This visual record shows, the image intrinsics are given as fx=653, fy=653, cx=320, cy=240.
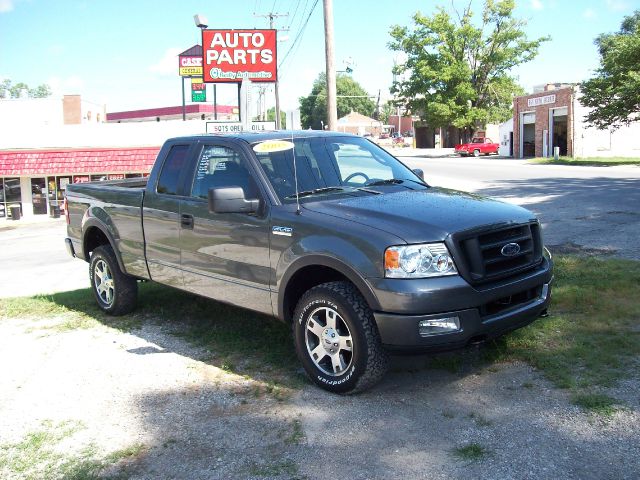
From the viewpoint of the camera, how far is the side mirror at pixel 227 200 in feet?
16.2

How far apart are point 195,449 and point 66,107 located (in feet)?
204

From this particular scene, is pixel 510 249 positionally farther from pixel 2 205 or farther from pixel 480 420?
pixel 2 205

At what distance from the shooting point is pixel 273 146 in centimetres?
541

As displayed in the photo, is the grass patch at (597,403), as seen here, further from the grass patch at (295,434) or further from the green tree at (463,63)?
the green tree at (463,63)

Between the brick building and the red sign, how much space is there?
26069 millimetres

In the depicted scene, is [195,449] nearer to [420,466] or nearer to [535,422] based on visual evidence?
[420,466]

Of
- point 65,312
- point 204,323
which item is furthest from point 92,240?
point 204,323

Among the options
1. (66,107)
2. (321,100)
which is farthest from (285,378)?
(321,100)

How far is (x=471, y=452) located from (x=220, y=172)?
3.18 meters

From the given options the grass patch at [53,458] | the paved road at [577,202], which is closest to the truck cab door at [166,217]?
the grass patch at [53,458]

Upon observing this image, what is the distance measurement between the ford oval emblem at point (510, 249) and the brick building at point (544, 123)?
4355cm

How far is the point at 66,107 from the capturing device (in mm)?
60281

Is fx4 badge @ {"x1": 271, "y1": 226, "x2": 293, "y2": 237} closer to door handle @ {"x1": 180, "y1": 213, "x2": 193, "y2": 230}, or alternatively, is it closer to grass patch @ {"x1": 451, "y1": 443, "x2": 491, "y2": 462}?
door handle @ {"x1": 180, "y1": 213, "x2": 193, "y2": 230}

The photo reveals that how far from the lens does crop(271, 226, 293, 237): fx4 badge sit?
489 centimetres
